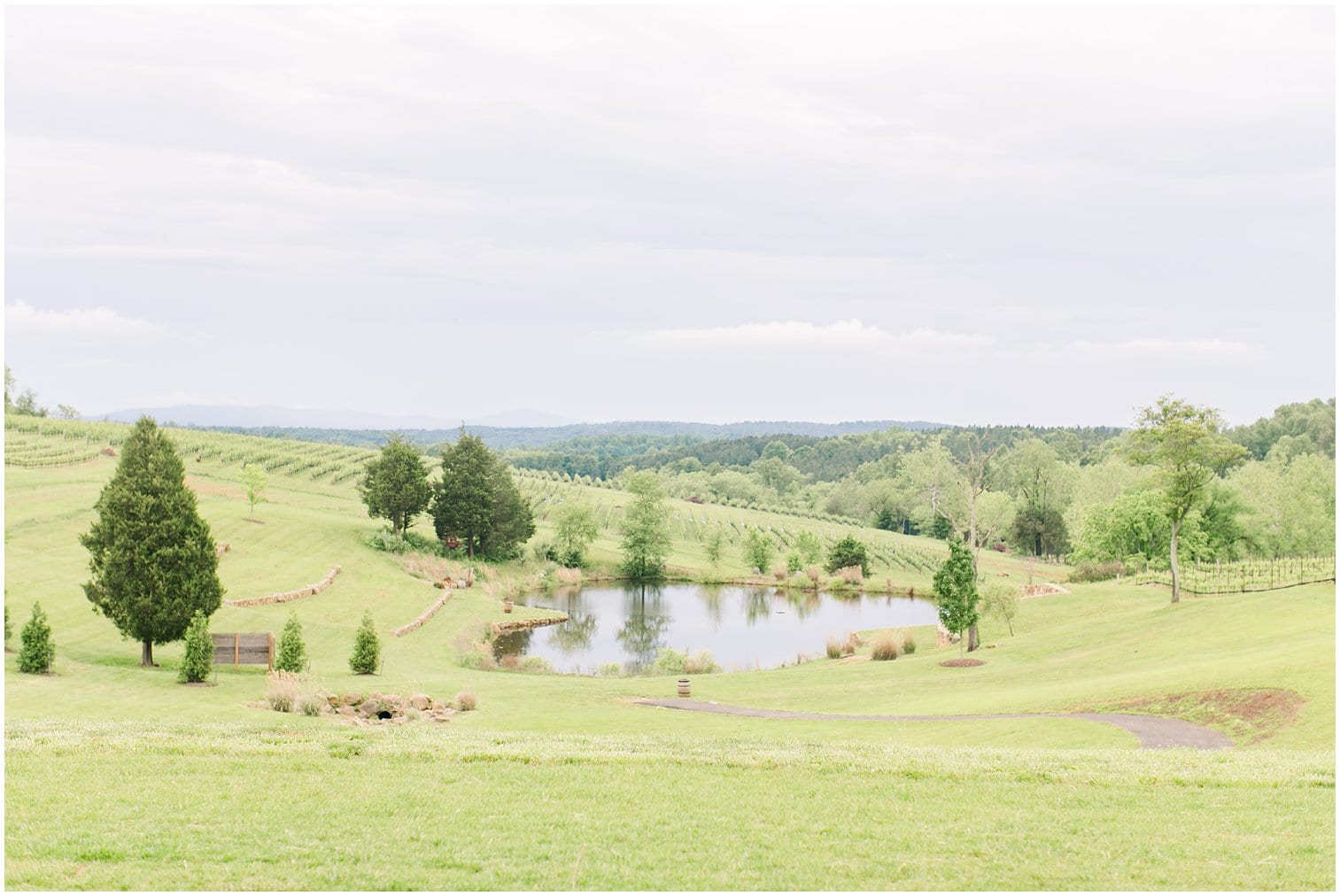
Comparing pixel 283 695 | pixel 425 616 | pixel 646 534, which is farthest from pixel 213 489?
pixel 283 695

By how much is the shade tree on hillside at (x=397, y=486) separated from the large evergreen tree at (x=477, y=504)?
1.63m

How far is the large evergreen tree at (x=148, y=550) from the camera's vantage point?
2553 centimetres

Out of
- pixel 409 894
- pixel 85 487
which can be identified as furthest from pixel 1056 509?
pixel 409 894

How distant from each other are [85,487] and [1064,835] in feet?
184

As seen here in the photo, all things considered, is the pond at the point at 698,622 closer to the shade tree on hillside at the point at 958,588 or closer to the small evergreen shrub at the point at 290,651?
the shade tree on hillside at the point at 958,588

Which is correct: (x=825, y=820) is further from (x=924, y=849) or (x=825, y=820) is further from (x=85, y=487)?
(x=85, y=487)

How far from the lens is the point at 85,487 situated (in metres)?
53.7

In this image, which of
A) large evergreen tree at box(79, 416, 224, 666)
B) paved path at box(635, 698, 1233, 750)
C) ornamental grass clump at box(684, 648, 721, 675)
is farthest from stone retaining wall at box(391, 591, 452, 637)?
paved path at box(635, 698, 1233, 750)

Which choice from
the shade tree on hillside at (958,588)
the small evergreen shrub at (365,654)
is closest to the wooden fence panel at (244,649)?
the small evergreen shrub at (365,654)

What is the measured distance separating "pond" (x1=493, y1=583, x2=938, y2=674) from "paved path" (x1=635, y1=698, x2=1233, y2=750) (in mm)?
15447

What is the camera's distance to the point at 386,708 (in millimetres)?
20406

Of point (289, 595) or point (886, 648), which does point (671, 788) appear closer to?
point (886, 648)

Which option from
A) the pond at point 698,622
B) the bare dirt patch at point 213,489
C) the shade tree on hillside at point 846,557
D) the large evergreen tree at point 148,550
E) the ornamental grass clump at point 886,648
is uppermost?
the bare dirt patch at point 213,489

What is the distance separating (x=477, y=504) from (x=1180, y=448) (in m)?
38.7
